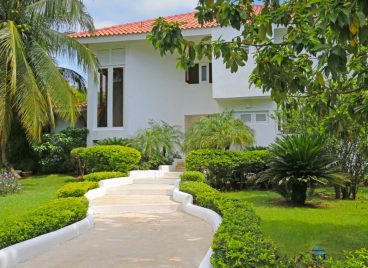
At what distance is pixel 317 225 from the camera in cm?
873

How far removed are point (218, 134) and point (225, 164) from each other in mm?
1575

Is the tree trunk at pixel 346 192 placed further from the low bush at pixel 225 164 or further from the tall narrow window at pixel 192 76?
the tall narrow window at pixel 192 76

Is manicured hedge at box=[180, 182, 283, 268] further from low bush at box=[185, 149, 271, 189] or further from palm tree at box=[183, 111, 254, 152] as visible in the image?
palm tree at box=[183, 111, 254, 152]

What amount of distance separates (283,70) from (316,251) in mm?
2525

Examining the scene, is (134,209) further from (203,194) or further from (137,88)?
(137,88)

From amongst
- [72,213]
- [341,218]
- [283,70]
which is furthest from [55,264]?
[341,218]

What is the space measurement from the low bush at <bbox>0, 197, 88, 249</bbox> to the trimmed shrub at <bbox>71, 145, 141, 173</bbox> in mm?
6904

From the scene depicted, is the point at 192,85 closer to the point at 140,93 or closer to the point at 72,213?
the point at 140,93

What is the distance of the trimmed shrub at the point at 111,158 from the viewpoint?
1616 centimetres

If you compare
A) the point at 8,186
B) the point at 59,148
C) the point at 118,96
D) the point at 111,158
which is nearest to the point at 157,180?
the point at 111,158

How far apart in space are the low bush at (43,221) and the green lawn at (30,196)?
3.81ft

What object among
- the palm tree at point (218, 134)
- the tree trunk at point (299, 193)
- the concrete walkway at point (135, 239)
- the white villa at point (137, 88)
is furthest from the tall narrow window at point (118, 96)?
the tree trunk at point (299, 193)

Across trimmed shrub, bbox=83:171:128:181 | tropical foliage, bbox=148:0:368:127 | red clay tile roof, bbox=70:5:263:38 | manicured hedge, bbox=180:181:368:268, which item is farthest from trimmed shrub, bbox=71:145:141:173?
tropical foliage, bbox=148:0:368:127

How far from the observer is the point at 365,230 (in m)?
8.29
